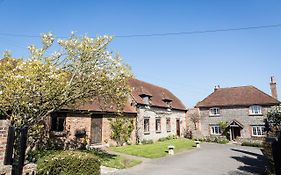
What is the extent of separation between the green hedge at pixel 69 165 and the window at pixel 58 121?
31.3 feet

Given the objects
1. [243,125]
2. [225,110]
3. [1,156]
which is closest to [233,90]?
[225,110]

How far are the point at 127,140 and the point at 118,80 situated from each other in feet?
40.2

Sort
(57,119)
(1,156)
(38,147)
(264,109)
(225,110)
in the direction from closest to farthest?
(1,156) < (38,147) < (57,119) < (264,109) < (225,110)

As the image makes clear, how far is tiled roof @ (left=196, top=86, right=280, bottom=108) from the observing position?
34097 millimetres

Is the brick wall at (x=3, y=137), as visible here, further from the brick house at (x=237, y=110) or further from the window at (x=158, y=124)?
the brick house at (x=237, y=110)

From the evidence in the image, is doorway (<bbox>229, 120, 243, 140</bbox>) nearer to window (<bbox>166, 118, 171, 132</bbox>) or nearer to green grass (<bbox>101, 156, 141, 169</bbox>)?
window (<bbox>166, 118, 171, 132</bbox>)

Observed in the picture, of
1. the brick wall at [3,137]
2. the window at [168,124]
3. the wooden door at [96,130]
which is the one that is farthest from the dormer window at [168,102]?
the brick wall at [3,137]

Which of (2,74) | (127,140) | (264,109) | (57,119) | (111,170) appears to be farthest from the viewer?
(264,109)

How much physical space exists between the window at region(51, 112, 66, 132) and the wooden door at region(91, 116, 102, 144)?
345 cm

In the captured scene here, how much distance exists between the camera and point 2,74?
10.7m

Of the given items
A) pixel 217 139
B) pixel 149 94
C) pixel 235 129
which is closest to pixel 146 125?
pixel 149 94

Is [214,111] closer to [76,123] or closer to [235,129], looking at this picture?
[235,129]

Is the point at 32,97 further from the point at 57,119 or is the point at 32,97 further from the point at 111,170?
the point at 57,119

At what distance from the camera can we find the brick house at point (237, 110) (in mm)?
33688
